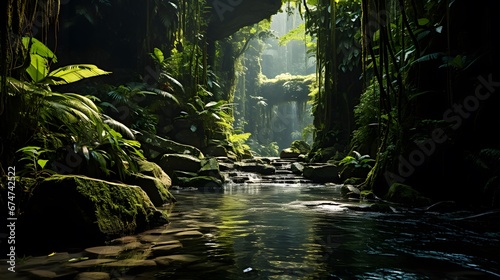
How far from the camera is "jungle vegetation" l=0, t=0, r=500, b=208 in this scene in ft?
10.9

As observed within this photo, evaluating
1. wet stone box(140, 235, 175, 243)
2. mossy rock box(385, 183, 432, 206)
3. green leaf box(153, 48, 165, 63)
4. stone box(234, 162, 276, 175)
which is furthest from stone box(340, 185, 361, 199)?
green leaf box(153, 48, 165, 63)

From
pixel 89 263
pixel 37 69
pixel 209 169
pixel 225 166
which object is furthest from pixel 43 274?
pixel 225 166

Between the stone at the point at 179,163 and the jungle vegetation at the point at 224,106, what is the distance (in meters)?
A: 2.01

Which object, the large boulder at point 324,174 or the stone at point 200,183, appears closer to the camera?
the stone at point 200,183

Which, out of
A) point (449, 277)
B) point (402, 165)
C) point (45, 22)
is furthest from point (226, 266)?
point (402, 165)

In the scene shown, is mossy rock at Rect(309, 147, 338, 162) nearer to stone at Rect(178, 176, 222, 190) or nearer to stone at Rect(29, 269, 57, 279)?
stone at Rect(178, 176, 222, 190)

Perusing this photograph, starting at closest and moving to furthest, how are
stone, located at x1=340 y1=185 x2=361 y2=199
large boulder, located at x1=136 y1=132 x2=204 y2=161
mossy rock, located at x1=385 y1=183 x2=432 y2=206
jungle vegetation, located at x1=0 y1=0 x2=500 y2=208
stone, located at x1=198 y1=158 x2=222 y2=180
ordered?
jungle vegetation, located at x1=0 y1=0 x2=500 y2=208 < mossy rock, located at x1=385 y1=183 x2=432 y2=206 < stone, located at x1=340 y1=185 x2=361 y2=199 < stone, located at x1=198 y1=158 x2=222 y2=180 < large boulder, located at x1=136 y1=132 x2=204 y2=161

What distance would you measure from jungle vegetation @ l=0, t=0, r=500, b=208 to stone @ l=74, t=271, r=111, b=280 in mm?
1477

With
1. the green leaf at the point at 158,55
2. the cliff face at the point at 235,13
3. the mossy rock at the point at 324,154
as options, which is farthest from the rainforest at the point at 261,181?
the cliff face at the point at 235,13

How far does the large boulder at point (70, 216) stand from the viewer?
2.65m

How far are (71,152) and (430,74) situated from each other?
228 inches

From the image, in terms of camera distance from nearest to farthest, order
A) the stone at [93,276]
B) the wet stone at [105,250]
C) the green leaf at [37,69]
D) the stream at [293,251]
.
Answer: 1. the stone at [93,276]
2. the stream at [293,251]
3. the wet stone at [105,250]
4. the green leaf at [37,69]

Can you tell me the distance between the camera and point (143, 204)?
354cm

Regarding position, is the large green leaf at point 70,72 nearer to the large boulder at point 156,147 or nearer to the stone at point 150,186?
the stone at point 150,186
